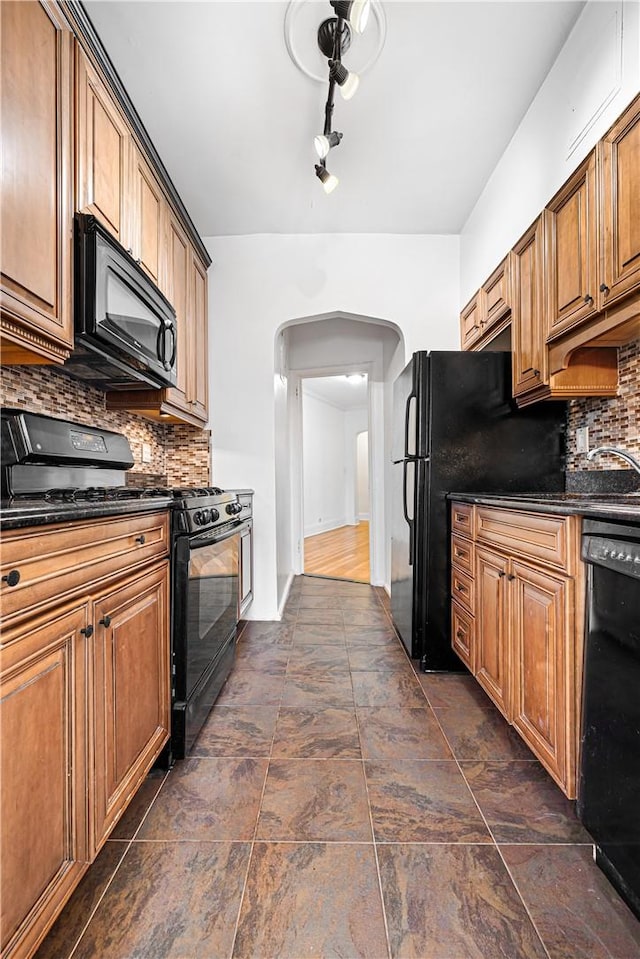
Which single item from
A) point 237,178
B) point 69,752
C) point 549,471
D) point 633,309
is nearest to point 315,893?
point 69,752

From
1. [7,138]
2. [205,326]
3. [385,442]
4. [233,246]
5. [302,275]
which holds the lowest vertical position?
[385,442]

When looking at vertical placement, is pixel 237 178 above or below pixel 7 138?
above

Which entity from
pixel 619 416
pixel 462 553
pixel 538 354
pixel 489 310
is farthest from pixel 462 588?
pixel 489 310

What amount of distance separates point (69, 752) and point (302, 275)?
10.3 feet

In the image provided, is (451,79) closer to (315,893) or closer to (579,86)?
(579,86)

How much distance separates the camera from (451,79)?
2.02m

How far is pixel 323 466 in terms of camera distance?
29.1ft

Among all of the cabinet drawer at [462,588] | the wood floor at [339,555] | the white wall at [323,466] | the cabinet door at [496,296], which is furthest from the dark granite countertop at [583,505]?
the white wall at [323,466]

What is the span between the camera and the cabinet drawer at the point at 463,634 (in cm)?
206

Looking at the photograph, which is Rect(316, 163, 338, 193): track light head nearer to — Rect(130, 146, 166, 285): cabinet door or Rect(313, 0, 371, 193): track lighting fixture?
Rect(313, 0, 371, 193): track lighting fixture

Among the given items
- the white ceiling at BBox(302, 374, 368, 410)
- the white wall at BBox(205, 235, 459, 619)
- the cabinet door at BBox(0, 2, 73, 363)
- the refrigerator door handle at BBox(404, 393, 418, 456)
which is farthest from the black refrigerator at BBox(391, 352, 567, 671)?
the white ceiling at BBox(302, 374, 368, 410)

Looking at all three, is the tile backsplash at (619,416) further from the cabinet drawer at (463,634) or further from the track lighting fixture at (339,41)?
the track lighting fixture at (339,41)

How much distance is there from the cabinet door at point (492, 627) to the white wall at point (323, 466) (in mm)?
5638

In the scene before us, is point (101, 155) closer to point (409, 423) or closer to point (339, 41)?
point (339, 41)
